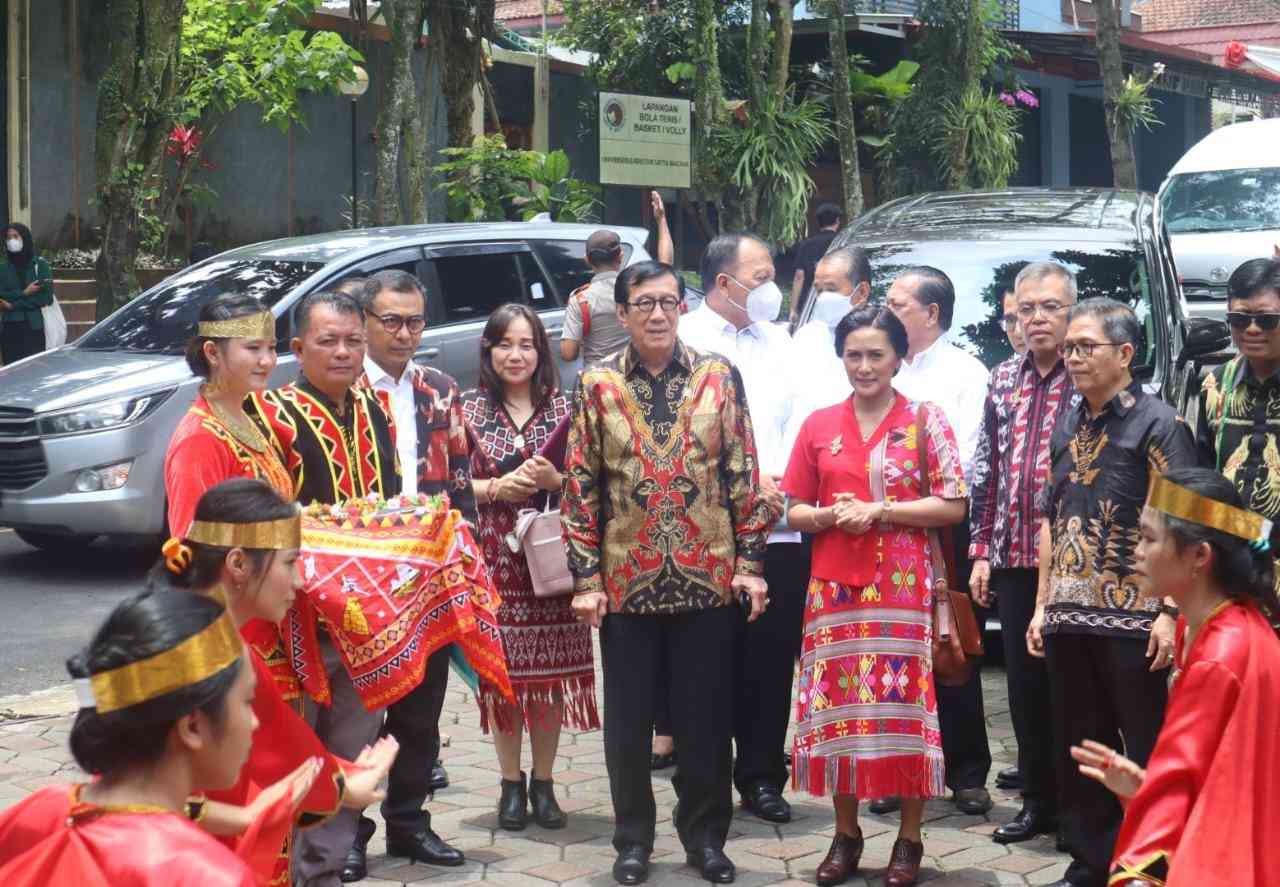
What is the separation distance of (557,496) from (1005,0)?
86.6 feet

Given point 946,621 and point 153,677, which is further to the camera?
point 946,621

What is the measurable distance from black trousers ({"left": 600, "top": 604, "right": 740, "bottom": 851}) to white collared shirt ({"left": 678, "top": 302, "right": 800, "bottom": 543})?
1111 millimetres

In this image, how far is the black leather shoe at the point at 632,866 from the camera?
5.25m

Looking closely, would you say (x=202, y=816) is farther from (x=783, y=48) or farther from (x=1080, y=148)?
(x=1080, y=148)

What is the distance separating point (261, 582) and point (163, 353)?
6.63 m

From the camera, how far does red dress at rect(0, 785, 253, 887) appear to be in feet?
8.64

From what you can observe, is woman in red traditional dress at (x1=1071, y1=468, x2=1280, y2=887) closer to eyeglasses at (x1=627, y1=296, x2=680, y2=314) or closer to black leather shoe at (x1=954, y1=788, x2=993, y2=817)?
eyeglasses at (x1=627, y1=296, x2=680, y2=314)

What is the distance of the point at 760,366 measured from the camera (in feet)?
20.7

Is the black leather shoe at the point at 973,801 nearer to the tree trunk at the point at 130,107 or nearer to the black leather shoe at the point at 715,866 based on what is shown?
the black leather shoe at the point at 715,866

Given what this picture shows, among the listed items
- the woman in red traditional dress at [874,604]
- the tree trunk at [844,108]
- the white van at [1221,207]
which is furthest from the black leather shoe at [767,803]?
the tree trunk at [844,108]

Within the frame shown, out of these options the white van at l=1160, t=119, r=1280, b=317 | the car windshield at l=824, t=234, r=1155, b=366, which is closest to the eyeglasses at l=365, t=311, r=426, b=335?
the car windshield at l=824, t=234, r=1155, b=366

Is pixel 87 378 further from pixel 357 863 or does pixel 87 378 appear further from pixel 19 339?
pixel 357 863

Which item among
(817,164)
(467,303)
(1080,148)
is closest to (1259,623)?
(467,303)

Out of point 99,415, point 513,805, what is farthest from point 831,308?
point 99,415
